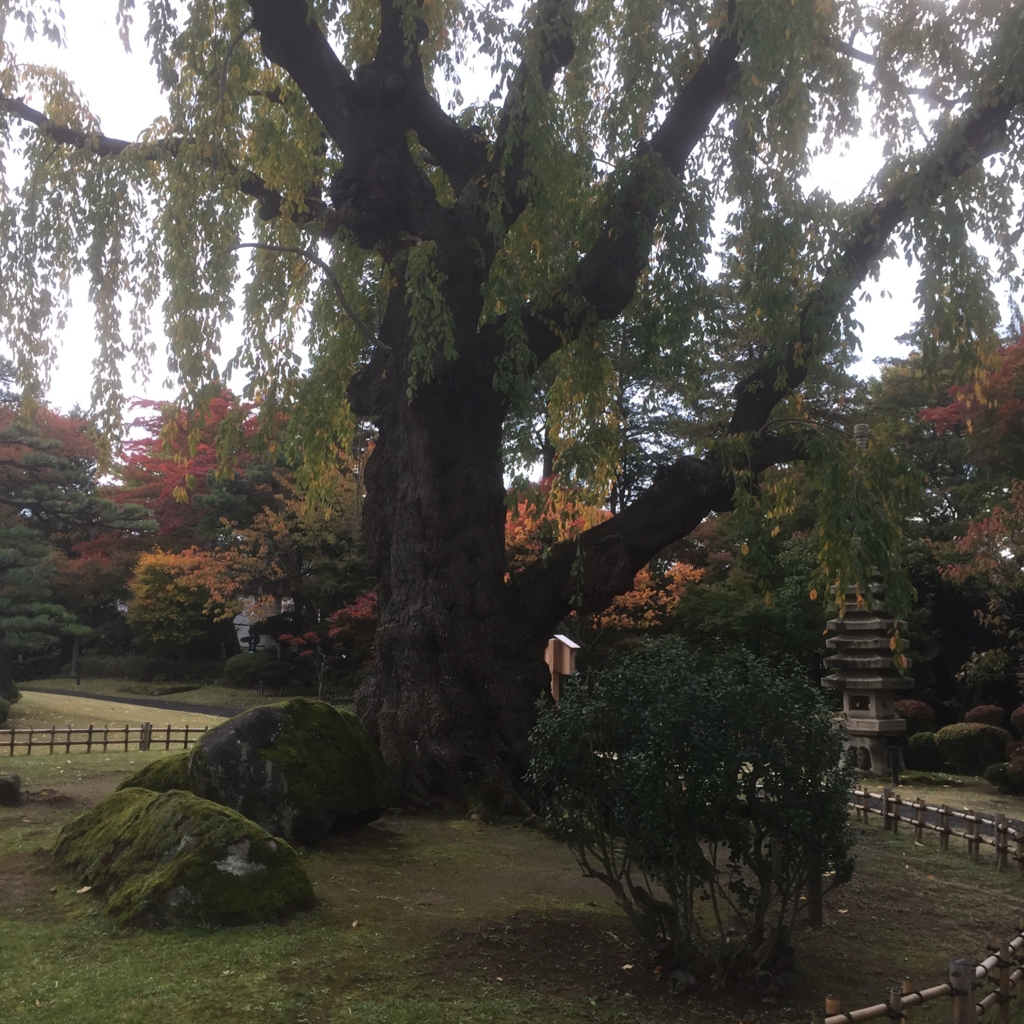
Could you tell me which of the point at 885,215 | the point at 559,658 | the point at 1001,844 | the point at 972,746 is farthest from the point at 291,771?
the point at 972,746

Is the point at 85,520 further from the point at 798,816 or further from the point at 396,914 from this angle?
the point at 798,816

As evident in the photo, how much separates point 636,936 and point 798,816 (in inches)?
68.6

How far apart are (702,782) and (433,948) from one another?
79.7 inches

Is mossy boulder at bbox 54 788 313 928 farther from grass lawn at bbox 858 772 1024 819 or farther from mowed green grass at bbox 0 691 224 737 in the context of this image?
mowed green grass at bbox 0 691 224 737

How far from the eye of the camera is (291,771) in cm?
817

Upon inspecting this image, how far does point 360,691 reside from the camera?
1080 centimetres

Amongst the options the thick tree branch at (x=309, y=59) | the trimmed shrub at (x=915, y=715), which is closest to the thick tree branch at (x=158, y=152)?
the thick tree branch at (x=309, y=59)

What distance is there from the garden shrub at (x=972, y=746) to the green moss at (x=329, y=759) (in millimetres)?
14401

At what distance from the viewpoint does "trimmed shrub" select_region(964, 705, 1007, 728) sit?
20.4m

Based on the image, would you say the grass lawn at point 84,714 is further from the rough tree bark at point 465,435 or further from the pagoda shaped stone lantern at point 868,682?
the pagoda shaped stone lantern at point 868,682

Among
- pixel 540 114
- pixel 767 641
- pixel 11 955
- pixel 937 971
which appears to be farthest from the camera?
pixel 767 641

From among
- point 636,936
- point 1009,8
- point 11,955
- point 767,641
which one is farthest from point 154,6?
point 767,641

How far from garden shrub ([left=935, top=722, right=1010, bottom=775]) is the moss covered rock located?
14.5m

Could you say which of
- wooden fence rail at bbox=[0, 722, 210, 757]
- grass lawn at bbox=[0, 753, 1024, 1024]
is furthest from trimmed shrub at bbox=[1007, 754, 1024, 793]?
wooden fence rail at bbox=[0, 722, 210, 757]
